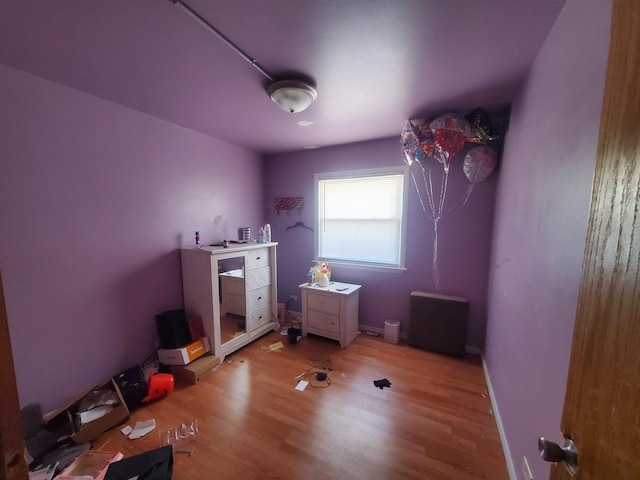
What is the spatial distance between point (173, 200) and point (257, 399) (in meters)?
1.99

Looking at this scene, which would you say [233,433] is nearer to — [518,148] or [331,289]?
[331,289]

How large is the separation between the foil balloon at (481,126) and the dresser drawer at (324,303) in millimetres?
2045

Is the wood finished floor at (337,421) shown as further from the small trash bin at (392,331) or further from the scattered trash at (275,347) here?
the small trash bin at (392,331)

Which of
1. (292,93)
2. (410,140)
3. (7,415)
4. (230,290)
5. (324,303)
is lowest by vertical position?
(324,303)

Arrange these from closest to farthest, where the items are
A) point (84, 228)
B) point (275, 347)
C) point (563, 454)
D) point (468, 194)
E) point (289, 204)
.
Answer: point (563, 454), point (84, 228), point (468, 194), point (275, 347), point (289, 204)

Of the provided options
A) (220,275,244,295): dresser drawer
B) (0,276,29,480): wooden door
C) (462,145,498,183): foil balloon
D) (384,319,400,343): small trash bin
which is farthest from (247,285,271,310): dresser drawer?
(462,145,498,183): foil balloon

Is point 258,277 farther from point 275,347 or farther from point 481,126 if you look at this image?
point 481,126

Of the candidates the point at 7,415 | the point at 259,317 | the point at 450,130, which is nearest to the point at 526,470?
the point at 7,415

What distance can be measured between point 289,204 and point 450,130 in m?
2.15

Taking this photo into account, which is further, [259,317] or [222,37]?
[259,317]

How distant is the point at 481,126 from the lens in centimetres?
203

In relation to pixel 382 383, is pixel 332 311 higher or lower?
higher

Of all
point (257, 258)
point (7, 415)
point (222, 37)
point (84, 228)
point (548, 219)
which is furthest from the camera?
point (257, 258)

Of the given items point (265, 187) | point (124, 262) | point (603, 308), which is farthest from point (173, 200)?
point (603, 308)
